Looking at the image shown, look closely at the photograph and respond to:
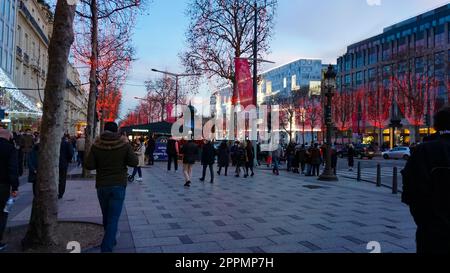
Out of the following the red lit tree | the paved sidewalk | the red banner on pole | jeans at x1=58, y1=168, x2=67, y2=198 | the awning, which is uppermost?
the red lit tree

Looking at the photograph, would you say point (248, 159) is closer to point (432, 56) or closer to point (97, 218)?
point (97, 218)

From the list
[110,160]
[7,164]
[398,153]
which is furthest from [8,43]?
[398,153]

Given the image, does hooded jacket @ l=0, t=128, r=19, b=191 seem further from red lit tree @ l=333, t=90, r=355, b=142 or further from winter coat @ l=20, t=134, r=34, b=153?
red lit tree @ l=333, t=90, r=355, b=142

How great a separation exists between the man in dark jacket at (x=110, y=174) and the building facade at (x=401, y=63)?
150 ft

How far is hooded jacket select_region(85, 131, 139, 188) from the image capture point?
4.85 meters

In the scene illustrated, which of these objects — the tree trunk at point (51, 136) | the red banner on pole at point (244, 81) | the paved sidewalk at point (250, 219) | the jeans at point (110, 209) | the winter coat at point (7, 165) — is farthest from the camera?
the red banner on pole at point (244, 81)

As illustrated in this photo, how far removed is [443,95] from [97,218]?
186 ft

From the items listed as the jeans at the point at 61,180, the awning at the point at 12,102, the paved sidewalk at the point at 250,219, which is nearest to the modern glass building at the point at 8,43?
the awning at the point at 12,102

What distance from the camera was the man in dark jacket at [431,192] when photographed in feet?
9.35

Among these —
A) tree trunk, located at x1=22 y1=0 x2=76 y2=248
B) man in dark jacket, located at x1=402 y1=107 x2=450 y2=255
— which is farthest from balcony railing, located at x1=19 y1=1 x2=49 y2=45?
man in dark jacket, located at x1=402 y1=107 x2=450 y2=255

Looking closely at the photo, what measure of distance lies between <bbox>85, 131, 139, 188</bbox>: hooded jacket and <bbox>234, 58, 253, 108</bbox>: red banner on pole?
17.0m

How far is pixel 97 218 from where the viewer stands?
7582 mm

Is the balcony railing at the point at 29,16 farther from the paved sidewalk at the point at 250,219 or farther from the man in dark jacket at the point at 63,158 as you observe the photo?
the man in dark jacket at the point at 63,158
